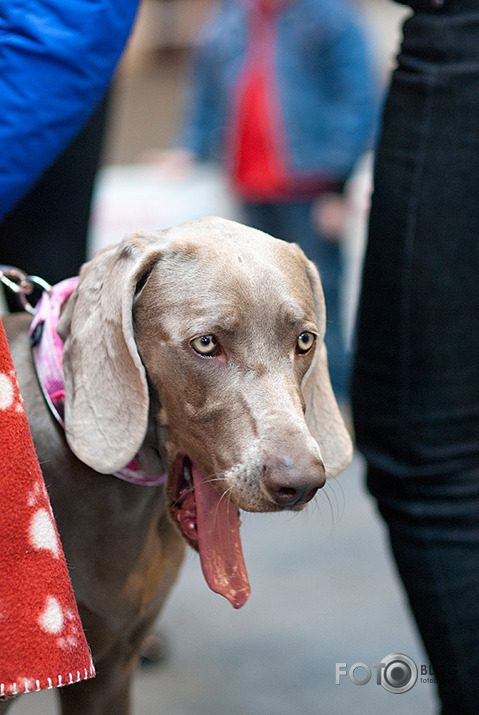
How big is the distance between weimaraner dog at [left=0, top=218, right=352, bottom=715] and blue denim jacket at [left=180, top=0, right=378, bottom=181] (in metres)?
2.43

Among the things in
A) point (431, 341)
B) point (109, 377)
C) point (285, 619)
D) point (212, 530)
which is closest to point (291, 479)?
point (212, 530)

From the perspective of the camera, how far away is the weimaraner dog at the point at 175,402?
1144mm

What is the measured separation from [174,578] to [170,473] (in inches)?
10.3

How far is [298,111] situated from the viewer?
3625 millimetres

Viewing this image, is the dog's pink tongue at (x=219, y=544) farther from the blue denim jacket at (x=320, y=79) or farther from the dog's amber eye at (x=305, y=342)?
the blue denim jacket at (x=320, y=79)

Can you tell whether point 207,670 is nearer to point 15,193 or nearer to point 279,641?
point 279,641

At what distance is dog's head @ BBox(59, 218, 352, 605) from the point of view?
1152 mm

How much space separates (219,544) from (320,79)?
2818 mm


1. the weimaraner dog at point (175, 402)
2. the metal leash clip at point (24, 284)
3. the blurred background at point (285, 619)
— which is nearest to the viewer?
the weimaraner dog at point (175, 402)

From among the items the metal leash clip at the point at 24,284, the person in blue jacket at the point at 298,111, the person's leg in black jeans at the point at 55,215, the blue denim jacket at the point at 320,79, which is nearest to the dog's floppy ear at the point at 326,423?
the metal leash clip at the point at 24,284

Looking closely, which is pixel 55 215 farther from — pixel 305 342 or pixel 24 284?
pixel 305 342

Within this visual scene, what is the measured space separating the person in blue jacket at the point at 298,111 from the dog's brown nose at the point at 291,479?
2554 mm

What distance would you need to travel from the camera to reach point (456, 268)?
146cm

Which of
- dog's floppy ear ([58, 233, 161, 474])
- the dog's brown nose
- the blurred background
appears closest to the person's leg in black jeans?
the blurred background
